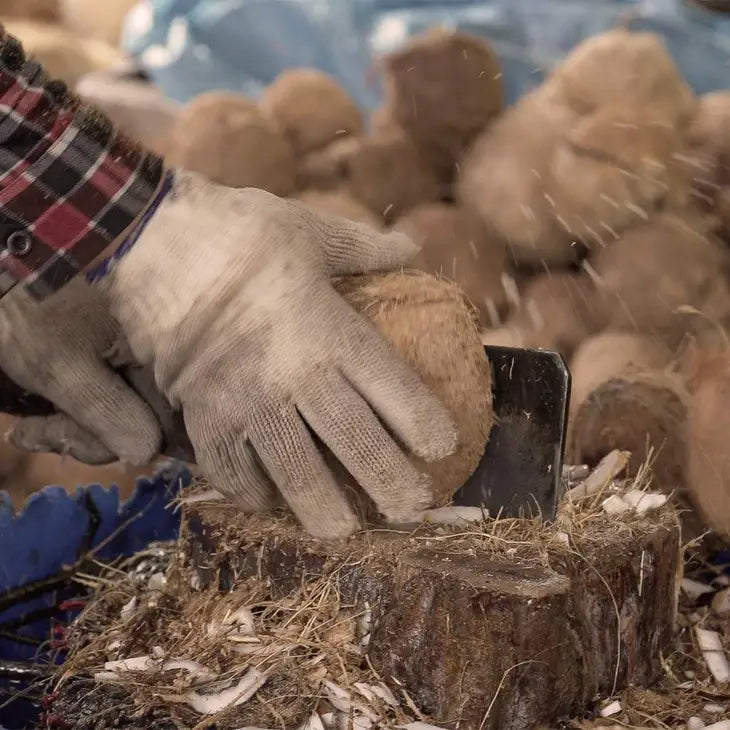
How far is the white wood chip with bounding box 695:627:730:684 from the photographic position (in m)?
1.02

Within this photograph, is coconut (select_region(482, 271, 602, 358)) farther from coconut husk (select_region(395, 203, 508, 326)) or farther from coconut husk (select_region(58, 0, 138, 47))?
coconut husk (select_region(58, 0, 138, 47))

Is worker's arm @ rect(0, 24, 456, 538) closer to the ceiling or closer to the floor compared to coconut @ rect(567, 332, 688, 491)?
closer to the ceiling

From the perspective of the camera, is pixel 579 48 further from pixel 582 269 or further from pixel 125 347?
pixel 125 347

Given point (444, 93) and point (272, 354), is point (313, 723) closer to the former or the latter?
point (272, 354)

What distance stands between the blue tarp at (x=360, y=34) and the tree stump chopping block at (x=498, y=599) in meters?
1.25

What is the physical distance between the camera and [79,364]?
3.68ft

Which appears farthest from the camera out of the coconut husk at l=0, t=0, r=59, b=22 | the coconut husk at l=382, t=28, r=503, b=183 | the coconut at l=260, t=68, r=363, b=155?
the coconut husk at l=0, t=0, r=59, b=22

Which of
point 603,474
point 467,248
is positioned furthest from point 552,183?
point 603,474

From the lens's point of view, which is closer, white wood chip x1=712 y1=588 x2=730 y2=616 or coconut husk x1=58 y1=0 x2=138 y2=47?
white wood chip x1=712 y1=588 x2=730 y2=616

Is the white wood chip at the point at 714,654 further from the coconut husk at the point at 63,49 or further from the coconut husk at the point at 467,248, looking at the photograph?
the coconut husk at the point at 63,49

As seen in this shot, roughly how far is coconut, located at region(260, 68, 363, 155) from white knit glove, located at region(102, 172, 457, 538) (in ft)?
3.55

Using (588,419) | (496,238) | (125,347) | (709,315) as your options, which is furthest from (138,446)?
(709,315)

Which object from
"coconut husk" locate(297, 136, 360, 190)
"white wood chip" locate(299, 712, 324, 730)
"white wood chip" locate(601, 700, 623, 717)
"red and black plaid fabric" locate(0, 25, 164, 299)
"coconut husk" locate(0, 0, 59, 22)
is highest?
"red and black plaid fabric" locate(0, 25, 164, 299)

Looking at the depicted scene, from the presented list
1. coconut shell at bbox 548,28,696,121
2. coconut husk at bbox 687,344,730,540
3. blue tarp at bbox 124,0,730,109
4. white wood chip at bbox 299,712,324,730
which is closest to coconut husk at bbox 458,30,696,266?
coconut shell at bbox 548,28,696,121
